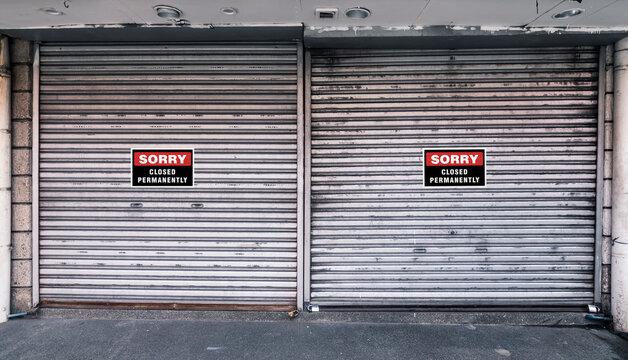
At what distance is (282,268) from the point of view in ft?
14.2

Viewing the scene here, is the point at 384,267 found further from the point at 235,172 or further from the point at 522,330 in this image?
the point at 235,172

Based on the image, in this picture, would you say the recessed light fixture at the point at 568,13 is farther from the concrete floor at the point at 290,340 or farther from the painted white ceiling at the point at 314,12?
the concrete floor at the point at 290,340

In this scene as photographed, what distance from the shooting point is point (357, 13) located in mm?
3658

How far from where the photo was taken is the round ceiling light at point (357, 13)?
3.59 m

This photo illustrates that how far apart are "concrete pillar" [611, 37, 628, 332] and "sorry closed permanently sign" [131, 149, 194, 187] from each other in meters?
5.86

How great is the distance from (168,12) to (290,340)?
4234mm

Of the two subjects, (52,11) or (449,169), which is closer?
(52,11)

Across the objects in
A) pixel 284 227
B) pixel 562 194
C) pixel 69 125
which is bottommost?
pixel 284 227

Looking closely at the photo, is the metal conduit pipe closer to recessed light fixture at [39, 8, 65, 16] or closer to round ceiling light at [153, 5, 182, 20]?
recessed light fixture at [39, 8, 65, 16]

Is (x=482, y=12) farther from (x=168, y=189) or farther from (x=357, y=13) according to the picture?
(x=168, y=189)

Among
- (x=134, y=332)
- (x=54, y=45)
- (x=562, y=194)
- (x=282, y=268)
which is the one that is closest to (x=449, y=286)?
(x=562, y=194)

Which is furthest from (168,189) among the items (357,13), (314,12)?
(357,13)

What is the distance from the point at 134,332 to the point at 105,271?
3.37ft

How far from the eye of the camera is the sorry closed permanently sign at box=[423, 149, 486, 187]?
429 centimetres
